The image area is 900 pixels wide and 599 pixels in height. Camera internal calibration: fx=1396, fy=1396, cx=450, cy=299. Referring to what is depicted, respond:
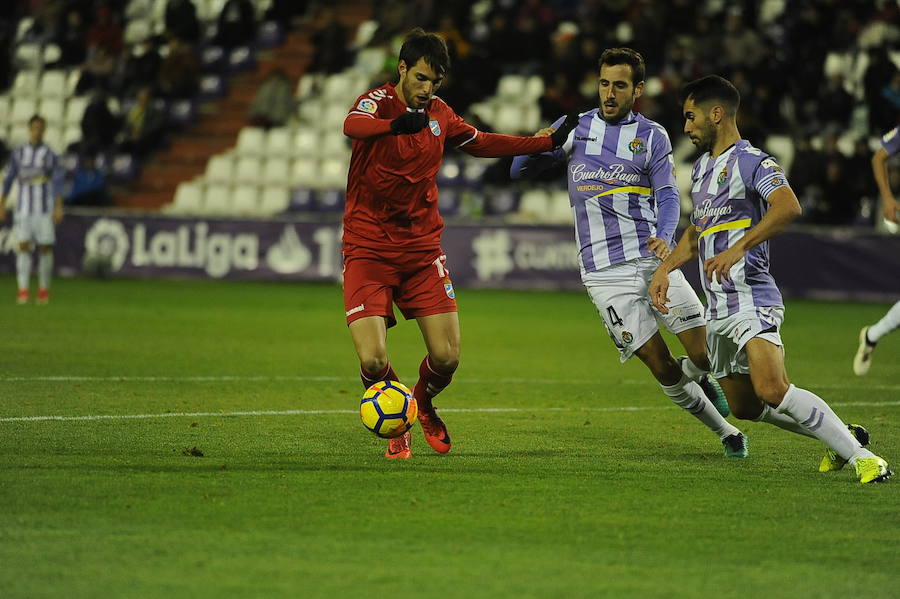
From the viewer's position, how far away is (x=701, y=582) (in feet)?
15.2

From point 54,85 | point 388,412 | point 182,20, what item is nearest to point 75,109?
point 54,85

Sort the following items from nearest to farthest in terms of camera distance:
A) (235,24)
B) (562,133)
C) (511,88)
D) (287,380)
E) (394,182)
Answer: (394,182)
(562,133)
(287,380)
(511,88)
(235,24)

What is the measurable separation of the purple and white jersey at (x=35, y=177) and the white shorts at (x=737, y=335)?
1309 cm

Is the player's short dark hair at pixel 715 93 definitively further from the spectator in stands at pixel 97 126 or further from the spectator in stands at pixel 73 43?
the spectator in stands at pixel 73 43

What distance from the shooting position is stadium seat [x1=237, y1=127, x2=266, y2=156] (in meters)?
25.7

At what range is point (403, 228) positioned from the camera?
24.2 feet

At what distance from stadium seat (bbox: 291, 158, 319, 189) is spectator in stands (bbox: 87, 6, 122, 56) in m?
5.49

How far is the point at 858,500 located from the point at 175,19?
23.1 m

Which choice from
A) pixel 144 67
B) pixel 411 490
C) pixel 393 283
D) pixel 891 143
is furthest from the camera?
pixel 144 67

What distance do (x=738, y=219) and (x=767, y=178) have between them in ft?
0.87

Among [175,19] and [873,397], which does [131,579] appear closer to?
[873,397]

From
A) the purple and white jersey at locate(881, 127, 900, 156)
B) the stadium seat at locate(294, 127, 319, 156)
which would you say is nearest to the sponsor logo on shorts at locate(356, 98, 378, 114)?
the purple and white jersey at locate(881, 127, 900, 156)

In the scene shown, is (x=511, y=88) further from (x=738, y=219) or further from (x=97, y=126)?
(x=738, y=219)

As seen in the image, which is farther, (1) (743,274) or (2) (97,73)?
(2) (97,73)
